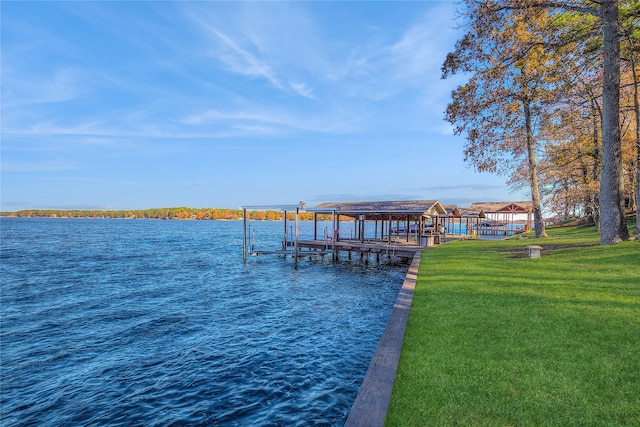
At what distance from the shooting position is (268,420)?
5.90m

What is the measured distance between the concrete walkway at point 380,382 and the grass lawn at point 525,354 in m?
0.12

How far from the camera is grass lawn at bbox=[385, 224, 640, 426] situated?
3.72 metres

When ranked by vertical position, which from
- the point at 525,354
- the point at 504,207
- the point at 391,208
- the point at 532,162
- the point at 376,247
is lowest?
the point at 376,247

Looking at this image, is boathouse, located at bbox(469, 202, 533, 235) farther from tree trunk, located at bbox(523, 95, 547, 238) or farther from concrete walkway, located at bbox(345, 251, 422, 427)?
concrete walkway, located at bbox(345, 251, 422, 427)

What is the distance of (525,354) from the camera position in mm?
5121

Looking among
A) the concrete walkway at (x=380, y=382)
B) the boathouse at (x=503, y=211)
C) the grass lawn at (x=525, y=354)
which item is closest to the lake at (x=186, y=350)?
the concrete walkway at (x=380, y=382)

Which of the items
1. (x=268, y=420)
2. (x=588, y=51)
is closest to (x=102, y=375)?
(x=268, y=420)

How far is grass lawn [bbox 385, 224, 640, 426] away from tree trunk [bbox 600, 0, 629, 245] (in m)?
3.78

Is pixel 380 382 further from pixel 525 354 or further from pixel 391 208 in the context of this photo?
pixel 391 208

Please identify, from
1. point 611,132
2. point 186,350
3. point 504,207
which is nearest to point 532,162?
point 611,132

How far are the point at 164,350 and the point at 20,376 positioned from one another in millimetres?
3123

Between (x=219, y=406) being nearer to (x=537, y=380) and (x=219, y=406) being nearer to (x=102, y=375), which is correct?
(x=102, y=375)

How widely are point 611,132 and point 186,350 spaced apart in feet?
53.1

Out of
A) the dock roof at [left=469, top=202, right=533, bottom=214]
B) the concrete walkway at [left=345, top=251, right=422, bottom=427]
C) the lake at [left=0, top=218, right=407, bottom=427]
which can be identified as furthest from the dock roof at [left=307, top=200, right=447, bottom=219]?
the concrete walkway at [left=345, top=251, right=422, bottom=427]
